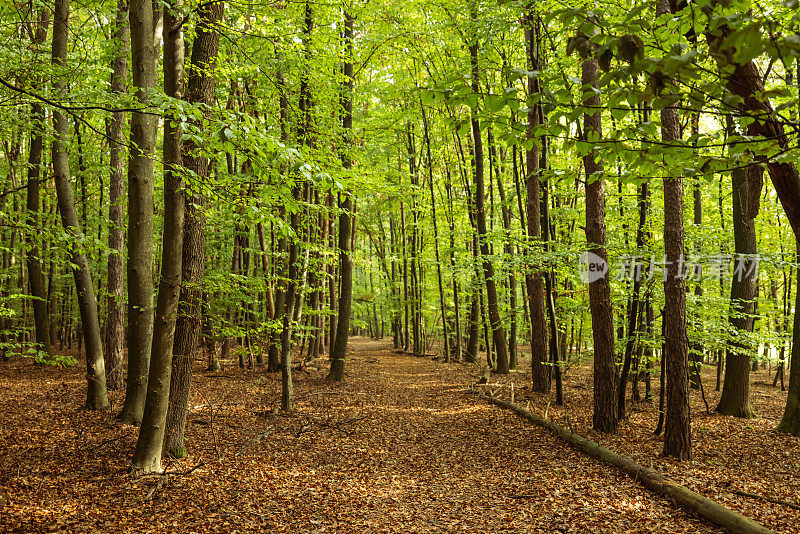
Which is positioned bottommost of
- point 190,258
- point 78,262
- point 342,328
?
point 342,328

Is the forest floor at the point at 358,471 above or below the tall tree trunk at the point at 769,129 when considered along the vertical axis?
below

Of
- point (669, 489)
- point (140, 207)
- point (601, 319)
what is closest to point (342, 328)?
point (601, 319)

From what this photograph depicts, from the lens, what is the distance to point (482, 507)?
18.1ft

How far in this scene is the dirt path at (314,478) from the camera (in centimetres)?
484

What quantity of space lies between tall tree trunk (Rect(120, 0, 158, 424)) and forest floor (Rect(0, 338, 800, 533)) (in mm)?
1369

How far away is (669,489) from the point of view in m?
5.47

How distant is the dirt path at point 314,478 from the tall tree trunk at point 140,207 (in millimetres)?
1362

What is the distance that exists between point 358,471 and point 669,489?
430cm

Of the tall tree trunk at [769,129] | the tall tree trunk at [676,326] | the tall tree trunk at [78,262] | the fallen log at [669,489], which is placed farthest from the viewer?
the tall tree trunk at [78,262]

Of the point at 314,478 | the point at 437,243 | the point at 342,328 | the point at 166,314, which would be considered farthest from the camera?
Result: the point at 437,243

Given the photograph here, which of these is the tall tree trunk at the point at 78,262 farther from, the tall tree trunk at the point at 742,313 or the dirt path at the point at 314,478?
the tall tree trunk at the point at 742,313

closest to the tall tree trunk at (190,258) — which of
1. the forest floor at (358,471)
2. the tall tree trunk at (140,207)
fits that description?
the tall tree trunk at (140,207)

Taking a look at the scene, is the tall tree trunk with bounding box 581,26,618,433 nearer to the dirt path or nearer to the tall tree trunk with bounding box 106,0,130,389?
the dirt path

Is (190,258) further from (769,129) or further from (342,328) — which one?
(342,328)
